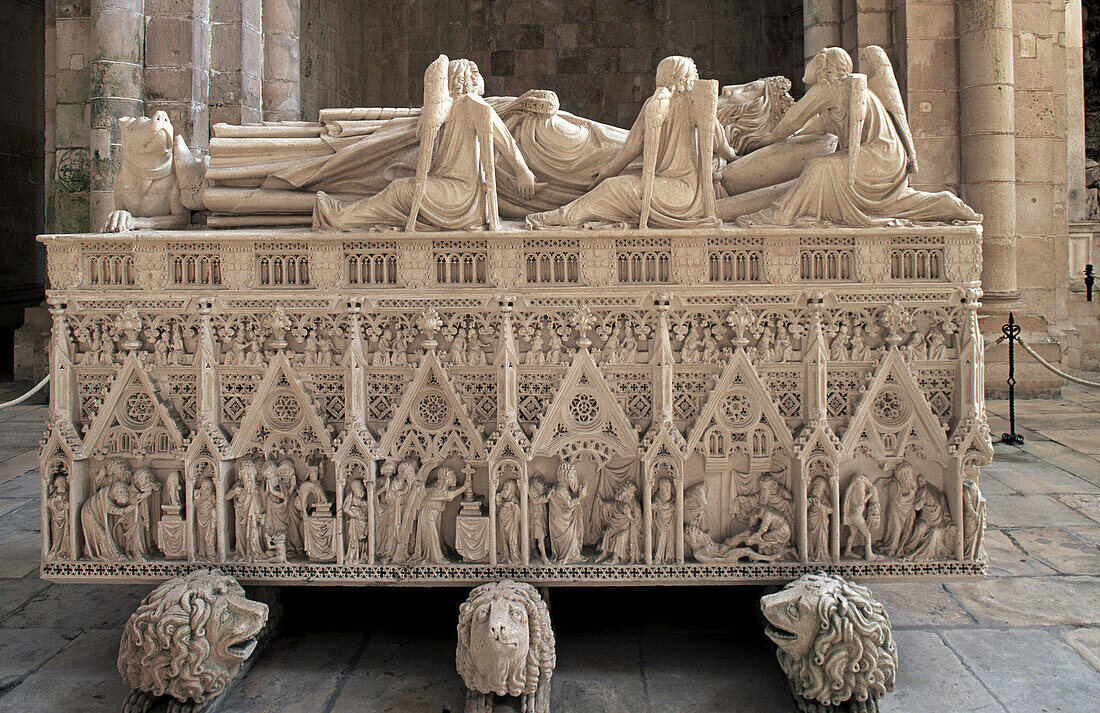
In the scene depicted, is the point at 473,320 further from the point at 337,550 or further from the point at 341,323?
the point at 337,550

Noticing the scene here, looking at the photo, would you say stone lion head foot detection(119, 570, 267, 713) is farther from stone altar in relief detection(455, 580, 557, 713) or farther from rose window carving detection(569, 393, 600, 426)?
rose window carving detection(569, 393, 600, 426)

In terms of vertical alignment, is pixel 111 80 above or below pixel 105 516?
above

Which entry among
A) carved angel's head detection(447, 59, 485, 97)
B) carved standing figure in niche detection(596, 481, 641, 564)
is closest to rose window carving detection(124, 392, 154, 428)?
carved angel's head detection(447, 59, 485, 97)

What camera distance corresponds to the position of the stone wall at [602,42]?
45.0ft

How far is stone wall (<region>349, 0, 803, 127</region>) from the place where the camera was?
1373cm

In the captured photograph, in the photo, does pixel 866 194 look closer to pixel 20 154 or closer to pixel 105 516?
pixel 105 516

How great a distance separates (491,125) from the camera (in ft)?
14.1

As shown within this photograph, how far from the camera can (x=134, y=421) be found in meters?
4.33

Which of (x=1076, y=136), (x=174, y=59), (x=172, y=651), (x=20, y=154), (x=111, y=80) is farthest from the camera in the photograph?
(x=20, y=154)

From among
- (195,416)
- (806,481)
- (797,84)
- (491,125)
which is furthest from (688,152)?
(797,84)

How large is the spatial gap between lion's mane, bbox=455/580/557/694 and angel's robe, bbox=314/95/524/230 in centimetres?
162

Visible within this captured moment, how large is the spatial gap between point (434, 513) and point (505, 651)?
0.84 metres

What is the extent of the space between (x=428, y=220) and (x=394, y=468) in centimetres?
114

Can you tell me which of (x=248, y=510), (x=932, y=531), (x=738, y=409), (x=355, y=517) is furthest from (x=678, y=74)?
(x=248, y=510)
